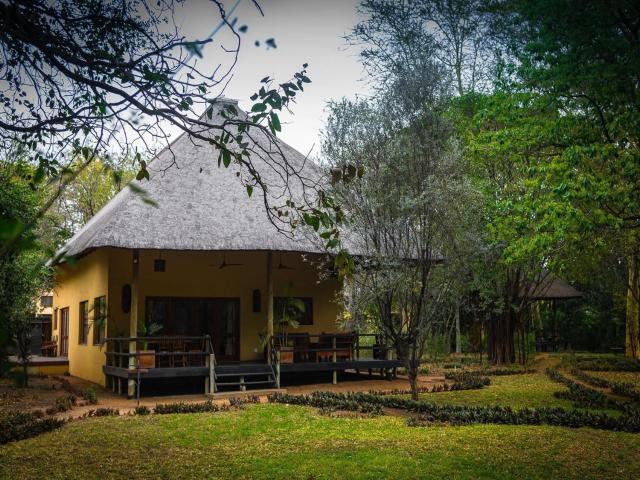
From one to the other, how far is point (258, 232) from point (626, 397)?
29.6 ft

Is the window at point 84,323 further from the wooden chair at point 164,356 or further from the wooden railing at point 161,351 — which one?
the wooden chair at point 164,356

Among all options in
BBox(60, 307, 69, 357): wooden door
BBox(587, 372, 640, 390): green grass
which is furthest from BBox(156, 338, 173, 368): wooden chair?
BBox(587, 372, 640, 390): green grass

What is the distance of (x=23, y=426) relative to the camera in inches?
382

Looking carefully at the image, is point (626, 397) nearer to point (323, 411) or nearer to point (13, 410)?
point (323, 411)

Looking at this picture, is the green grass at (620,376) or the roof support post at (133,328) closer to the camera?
the roof support post at (133,328)

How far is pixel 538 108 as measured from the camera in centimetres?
1193

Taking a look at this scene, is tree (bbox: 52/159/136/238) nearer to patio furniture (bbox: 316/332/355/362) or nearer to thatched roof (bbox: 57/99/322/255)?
thatched roof (bbox: 57/99/322/255)

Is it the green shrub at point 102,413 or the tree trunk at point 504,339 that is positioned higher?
A: the tree trunk at point 504,339

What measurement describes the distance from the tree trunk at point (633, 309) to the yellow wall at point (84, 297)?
17.9m

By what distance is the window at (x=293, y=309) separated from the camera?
711 inches

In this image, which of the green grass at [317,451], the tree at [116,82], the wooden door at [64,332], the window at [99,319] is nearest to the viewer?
the tree at [116,82]

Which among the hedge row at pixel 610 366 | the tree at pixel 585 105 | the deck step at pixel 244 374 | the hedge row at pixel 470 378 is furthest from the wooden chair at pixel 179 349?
the hedge row at pixel 610 366

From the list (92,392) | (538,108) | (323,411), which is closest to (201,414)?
(323,411)

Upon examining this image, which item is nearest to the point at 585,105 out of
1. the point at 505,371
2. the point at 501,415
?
the point at 501,415
